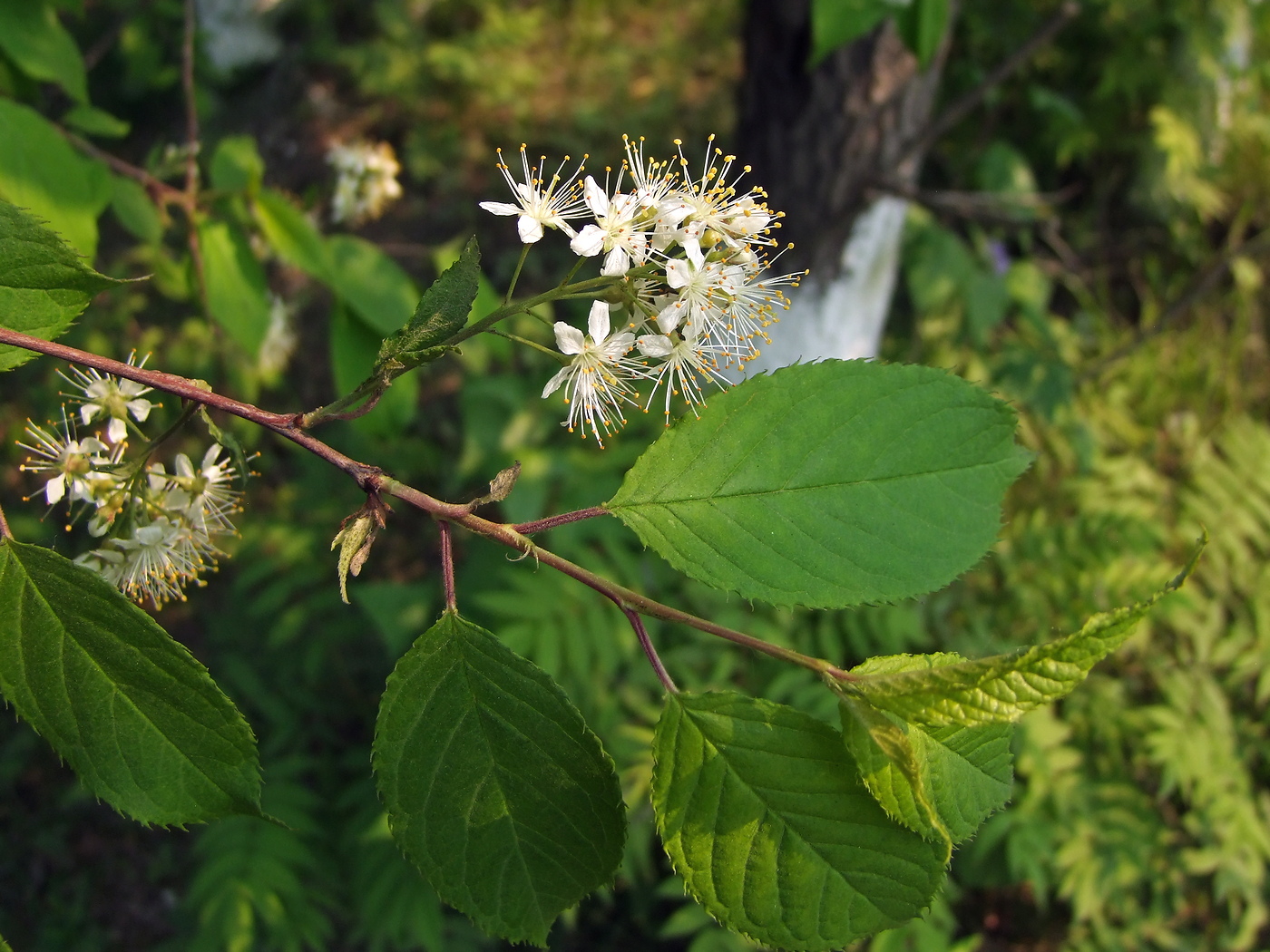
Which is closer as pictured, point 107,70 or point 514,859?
point 514,859

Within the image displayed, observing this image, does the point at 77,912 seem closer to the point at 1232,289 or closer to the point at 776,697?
the point at 776,697

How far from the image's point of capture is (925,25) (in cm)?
158

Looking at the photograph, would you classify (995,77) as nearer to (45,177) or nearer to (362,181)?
(362,181)

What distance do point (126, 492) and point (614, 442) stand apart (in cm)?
170

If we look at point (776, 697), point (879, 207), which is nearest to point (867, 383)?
point (776, 697)

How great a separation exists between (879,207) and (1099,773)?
189 centimetres

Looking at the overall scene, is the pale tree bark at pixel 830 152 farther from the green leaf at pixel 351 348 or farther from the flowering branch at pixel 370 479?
the flowering branch at pixel 370 479

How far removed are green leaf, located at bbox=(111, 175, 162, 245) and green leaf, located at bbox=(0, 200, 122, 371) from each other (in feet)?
2.21

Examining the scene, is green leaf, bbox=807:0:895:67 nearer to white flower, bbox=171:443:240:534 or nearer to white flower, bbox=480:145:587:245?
white flower, bbox=480:145:587:245

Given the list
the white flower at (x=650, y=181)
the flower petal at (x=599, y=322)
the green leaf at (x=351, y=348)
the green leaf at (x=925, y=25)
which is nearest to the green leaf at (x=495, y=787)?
the flower petal at (x=599, y=322)

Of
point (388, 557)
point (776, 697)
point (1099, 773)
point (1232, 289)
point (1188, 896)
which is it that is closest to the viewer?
point (776, 697)

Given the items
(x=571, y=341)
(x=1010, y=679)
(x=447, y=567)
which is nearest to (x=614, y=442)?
(x=571, y=341)

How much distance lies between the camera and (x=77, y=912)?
283 centimetres

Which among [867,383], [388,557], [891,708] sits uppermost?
[388,557]
